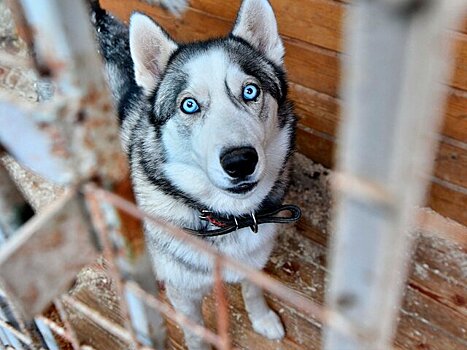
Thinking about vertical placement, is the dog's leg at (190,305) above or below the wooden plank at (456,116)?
below

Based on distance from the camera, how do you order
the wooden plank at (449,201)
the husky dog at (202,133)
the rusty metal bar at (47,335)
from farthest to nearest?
the wooden plank at (449,201) < the husky dog at (202,133) < the rusty metal bar at (47,335)

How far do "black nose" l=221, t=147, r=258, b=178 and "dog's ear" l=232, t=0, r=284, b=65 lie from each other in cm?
47

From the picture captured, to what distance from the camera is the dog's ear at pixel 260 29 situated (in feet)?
5.12

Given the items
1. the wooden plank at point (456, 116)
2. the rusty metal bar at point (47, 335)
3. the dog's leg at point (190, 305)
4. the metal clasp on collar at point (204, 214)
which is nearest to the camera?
the rusty metal bar at point (47, 335)

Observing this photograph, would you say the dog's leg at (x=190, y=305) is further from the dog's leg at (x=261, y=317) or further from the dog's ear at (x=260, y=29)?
the dog's ear at (x=260, y=29)

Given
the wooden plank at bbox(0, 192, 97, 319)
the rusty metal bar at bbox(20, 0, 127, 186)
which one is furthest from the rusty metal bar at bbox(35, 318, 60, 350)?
the rusty metal bar at bbox(20, 0, 127, 186)

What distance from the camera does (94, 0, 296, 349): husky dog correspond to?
1.44 m

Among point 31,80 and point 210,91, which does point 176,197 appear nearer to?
point 210,91

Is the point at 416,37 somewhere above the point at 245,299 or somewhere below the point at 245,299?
above

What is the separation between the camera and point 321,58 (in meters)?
2.05

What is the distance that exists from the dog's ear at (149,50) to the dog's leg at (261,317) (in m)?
0.74

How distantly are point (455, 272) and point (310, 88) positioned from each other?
88 centimetres

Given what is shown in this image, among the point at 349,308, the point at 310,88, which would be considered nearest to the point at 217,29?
the point at 310,88

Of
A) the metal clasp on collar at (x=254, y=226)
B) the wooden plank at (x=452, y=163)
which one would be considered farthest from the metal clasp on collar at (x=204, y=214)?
the wooden plank at (x=452, y=163)
